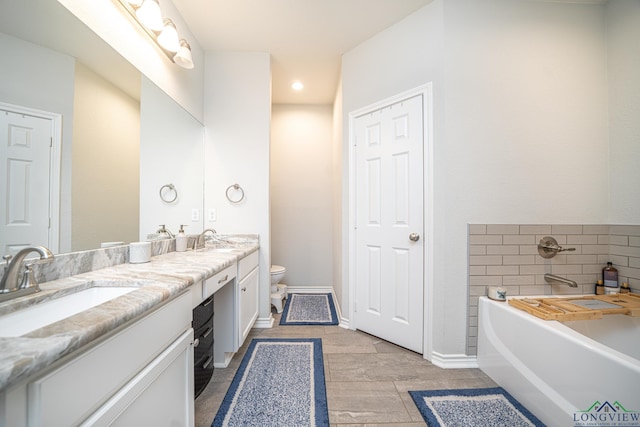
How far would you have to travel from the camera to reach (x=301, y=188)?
335cm

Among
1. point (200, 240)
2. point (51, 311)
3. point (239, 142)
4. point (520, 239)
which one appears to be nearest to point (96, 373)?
point (51, 311)

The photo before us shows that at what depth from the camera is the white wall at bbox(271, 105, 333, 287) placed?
3320mm

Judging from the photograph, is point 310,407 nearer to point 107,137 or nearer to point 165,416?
point 165,416

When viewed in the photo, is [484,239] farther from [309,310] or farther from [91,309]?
[91,309]

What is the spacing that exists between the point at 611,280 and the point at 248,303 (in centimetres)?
270

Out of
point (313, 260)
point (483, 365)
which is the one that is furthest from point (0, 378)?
point (313, 260)

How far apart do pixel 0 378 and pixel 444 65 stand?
93.1 inches

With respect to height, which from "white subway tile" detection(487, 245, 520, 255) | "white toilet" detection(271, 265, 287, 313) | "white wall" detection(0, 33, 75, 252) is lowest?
"white toilet" detection(271, 265, 287, 313)

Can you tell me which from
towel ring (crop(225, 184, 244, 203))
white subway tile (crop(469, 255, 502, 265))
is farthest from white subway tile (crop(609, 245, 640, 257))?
towel ring (crop(225, 184, 244, 203))

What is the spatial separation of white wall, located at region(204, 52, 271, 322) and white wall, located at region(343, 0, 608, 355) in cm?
151

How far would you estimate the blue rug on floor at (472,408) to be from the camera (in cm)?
121

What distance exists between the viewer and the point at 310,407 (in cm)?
128

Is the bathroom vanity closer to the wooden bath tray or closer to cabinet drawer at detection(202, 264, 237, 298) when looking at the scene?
cabinet drawer at detection(202, 264, 237, 298)

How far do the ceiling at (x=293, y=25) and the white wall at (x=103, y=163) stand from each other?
1059 millimetres
